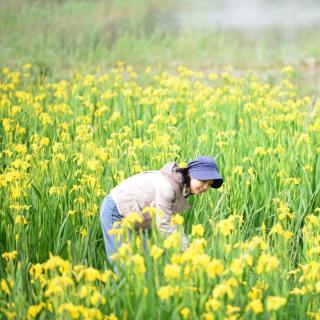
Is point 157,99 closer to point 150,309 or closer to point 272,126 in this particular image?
point 272,126

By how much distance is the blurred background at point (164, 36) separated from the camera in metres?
11.2

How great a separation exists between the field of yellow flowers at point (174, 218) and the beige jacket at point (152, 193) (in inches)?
9.3

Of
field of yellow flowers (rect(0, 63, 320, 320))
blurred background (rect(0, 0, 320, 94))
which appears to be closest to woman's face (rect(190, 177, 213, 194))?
field of yellow flowers (rect(0, 63, 320, 320))

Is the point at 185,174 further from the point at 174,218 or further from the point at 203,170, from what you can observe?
the point at 174,218

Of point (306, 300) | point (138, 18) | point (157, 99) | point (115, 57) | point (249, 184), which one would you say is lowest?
point (306, 300)

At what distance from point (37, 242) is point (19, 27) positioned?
9848 millimetres

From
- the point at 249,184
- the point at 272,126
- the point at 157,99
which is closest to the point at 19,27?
the point at 157,99

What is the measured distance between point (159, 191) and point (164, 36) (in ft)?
31.7

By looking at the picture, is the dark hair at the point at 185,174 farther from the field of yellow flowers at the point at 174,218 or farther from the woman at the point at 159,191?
Result: the field of yellow flowers at the point at 174,218

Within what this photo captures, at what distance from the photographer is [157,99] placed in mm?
7078

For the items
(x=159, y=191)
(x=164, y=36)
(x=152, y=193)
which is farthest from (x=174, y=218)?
(x=164, y=36)

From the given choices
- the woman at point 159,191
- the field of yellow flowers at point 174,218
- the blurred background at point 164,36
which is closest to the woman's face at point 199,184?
the woman at point 159,191

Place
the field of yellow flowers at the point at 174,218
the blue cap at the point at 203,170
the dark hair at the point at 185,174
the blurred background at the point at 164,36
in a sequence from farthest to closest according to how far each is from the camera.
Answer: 1. the blurred background at the point at 164,36
2. the dark hair at the point at 185,174
3. the blue cap at the point at 203,170
4. the field of yellow flowers at the point at 174,218

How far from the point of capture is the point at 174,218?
11.8ft
